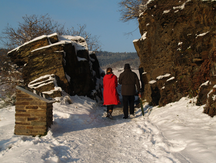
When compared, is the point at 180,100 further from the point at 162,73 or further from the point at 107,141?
the point at 107,141

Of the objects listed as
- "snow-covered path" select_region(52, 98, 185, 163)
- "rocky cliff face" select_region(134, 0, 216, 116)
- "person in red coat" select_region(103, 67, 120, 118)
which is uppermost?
"rocky cliff face" select_region(134, 0, 216, 116)

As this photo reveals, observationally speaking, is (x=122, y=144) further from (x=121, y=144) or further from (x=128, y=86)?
(x=128, y=86)

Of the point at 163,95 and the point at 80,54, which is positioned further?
the point at 80,54

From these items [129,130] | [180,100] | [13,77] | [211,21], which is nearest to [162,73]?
[180,100]

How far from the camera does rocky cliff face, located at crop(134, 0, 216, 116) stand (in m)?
5.73

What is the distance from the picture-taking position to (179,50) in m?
7.43

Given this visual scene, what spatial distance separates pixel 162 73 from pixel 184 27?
2.37 metres

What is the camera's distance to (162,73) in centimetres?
853

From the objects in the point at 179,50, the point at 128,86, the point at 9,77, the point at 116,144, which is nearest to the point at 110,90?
the point at 128,86

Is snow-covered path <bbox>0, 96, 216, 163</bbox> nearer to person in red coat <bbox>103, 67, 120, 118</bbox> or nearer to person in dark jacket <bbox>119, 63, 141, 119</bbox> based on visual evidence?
person in red coat <bbox>103, 67, 120, 118</bbox>

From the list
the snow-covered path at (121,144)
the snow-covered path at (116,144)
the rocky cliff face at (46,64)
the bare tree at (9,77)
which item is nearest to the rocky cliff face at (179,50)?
the snow-covered path at (121,144)

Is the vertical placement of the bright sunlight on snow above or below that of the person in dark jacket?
below

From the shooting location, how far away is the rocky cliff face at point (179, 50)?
5.73 m

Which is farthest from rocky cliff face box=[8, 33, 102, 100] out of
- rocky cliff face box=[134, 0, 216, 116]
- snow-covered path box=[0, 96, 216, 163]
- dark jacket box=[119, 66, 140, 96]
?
rocky cliff face box=[134, 0, 216, 116]
